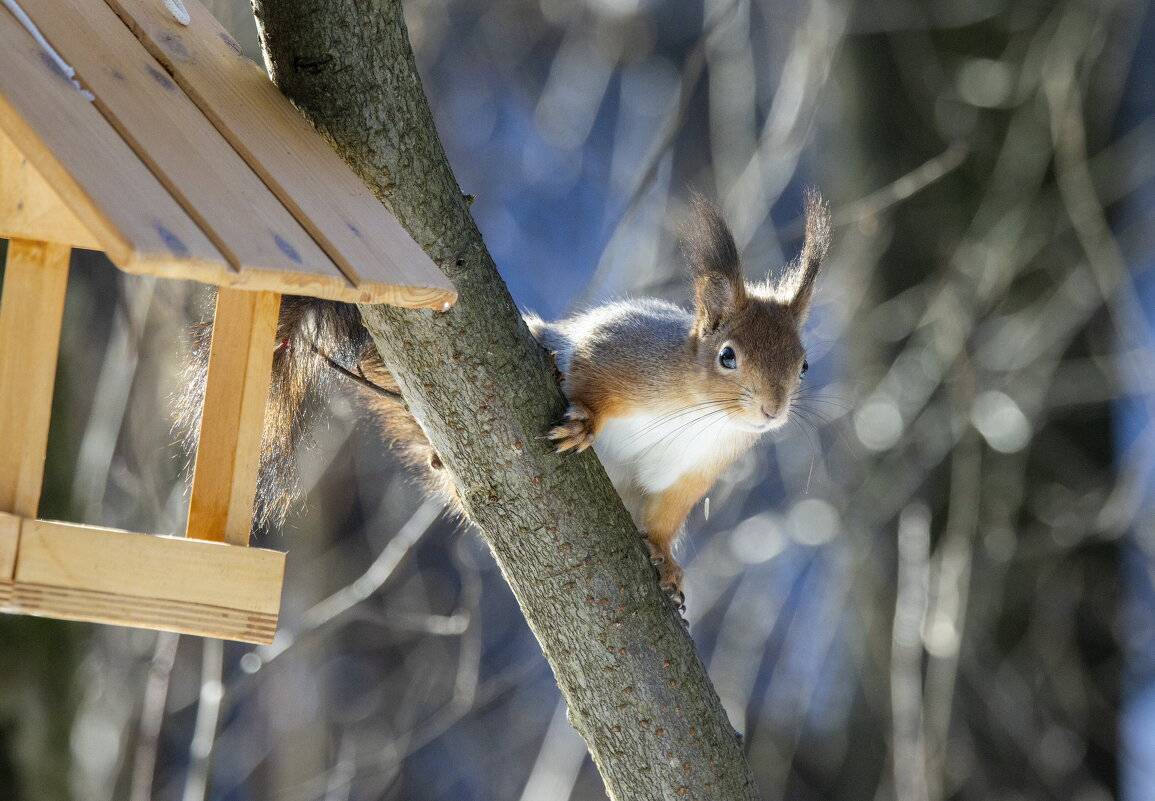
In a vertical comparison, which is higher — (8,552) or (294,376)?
(294,376)

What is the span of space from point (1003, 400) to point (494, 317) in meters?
2.38

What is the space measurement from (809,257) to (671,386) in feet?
1.10

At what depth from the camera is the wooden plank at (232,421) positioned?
4.59 feet

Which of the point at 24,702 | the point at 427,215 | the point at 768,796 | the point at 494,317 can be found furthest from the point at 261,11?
the point at 768,796

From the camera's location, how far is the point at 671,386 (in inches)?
84.7

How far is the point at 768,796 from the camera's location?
4.36 m

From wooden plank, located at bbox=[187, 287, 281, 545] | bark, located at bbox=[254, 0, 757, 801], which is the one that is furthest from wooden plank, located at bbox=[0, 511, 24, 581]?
bark, located at bbox=[254, 0, 757, 801]

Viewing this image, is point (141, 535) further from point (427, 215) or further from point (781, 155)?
point (781, 155)

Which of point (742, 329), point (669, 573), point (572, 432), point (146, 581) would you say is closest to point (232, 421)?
point (146, 581)

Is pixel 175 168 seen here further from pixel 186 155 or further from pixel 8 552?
pixel 8 552

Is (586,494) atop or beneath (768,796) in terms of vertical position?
atop

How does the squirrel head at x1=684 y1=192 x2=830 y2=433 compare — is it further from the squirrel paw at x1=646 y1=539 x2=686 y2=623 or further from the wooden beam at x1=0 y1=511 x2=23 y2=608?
the wooden beam at x1=0 y1=511 x2=23 y2=608

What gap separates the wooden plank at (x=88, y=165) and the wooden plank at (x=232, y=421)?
290 millimetres

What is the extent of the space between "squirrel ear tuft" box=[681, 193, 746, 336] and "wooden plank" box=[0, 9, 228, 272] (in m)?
0.98
